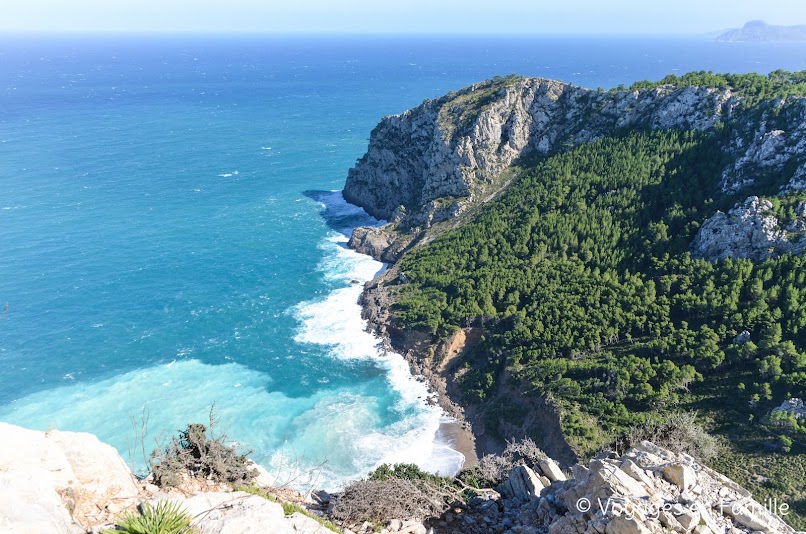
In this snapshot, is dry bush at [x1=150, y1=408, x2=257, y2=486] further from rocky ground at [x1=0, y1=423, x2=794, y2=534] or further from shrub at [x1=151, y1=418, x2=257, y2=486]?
rocky ground at [x1=0, y1=423, x2=794, y2=534]

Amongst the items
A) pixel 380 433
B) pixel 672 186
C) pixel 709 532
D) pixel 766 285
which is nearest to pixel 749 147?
pixel 672 186

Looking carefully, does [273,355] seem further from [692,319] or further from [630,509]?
[630,509]

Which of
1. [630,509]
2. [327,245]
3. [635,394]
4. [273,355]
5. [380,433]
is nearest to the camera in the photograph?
[630,509]

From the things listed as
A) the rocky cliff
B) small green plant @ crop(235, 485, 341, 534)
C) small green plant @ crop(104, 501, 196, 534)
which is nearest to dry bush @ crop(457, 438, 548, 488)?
small green plant @ crop(235, 485, 341, 534)

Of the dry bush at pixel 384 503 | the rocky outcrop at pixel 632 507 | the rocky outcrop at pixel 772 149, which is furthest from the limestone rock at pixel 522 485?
the rocky outcrop at pixel 772 149

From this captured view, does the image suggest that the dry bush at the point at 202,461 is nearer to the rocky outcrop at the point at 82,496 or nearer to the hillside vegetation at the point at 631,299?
the rocky outcrop at the point at 82,496
